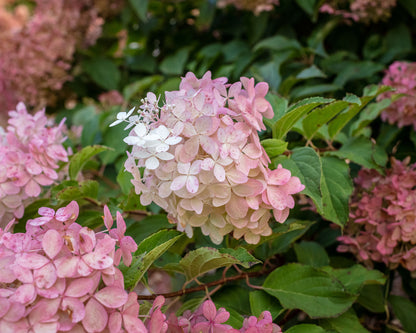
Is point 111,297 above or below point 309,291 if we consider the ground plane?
above

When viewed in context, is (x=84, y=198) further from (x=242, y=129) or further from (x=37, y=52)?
(x=37, y=52)

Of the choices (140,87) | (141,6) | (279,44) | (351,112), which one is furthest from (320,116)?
(141,6)

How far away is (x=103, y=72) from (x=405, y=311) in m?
1.24

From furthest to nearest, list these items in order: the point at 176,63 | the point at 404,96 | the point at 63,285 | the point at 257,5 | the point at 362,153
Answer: the point at 176,63 → the point at 257,5 → the point at 404,96 → the point at 362,153 → the point at 63,285

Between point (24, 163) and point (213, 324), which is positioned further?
point (24, 163)

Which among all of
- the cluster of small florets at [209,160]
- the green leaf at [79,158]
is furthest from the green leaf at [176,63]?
the cluster of small florets at [209,160]

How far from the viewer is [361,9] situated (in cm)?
114

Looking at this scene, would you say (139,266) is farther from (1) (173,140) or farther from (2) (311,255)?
(2) (311,255)

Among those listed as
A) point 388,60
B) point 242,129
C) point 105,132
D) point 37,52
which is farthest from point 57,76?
point 242,129

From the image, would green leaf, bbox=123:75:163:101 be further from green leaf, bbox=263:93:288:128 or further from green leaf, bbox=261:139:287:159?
green leaf, bbox=261:139:287:159

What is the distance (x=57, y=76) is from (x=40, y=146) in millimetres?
878

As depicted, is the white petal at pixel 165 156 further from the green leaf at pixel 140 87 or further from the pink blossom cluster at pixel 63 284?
the green leaf at pixel 140 87

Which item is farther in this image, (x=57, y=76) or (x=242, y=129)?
(x=57, y=76)

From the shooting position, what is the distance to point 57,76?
4.79 feet
